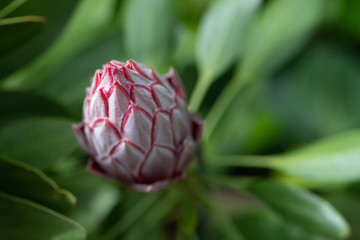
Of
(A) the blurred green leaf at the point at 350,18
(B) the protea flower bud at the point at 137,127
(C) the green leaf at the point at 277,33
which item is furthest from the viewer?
(A) the blurred green leaf at the point at 350,18

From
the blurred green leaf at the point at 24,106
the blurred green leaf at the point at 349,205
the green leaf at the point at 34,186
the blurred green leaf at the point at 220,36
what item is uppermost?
the blurred green leaf at the point at 24,106

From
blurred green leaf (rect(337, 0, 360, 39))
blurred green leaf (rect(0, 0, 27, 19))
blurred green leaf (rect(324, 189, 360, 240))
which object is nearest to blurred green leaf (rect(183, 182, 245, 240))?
blurred green leaf (rect(324, 189, 360, 240))

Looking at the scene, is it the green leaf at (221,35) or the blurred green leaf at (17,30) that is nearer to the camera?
the blurred green leaf at (17,30)

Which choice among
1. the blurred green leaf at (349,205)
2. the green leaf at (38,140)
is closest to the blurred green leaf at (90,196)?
the green leaf at (38,140)

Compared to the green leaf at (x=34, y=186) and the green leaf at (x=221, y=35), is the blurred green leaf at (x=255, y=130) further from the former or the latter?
the green leaf at (x=34, y=186)

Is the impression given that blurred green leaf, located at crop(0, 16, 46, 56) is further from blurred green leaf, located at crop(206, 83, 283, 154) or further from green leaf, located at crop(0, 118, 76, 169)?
blurred green leaf, located at crop(206, 83, 283, 154)

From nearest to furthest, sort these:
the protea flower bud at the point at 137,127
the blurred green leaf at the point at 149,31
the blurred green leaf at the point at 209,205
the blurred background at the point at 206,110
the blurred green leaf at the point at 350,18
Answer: the protea flower bud at the point at 137,127
the blurred background at the point at 206,110
the blurred green leaf at the point at 209,205
the blurred green leaf at the point at 149,31
the blurred green leaf at the point at 350,18
